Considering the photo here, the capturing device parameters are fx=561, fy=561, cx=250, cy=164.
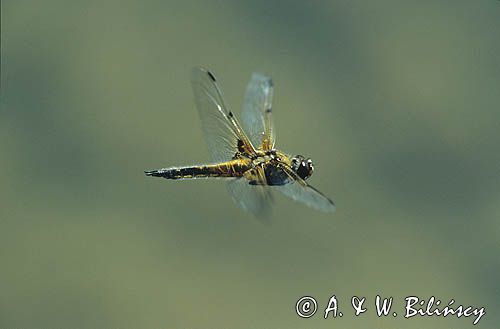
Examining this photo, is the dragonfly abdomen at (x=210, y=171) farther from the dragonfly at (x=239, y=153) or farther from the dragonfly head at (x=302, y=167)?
the dragonfly head at (x=302, y=167)

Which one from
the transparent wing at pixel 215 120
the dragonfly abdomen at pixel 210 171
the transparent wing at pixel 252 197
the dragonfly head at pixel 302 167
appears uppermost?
the transparent wing at pixel 215 120

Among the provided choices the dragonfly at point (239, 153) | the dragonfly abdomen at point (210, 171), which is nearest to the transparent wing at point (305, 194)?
the dragonfly at point (239, 153)

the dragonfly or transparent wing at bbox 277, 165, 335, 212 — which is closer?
transparent wing at bbox 277, 165, 335, 212

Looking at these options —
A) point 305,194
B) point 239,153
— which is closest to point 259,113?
point 239,153

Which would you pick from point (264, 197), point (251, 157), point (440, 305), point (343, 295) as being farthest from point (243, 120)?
point (440, 305)

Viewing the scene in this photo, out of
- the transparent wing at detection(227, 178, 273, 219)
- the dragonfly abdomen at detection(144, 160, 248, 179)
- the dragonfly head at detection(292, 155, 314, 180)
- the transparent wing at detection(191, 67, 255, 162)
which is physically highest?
the transparent wing at detection(191, 67, 255, 162)

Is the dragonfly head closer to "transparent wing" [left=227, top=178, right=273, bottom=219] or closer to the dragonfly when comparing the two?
the dragonfly

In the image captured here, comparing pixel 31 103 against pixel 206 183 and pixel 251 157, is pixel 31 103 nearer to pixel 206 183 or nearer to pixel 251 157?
pixel 206 183

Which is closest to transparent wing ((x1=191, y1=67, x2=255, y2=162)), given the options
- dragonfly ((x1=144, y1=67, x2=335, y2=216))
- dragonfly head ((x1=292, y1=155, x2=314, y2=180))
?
dragonfly ((x1=144, y1=67, x2=335, y2=216))
